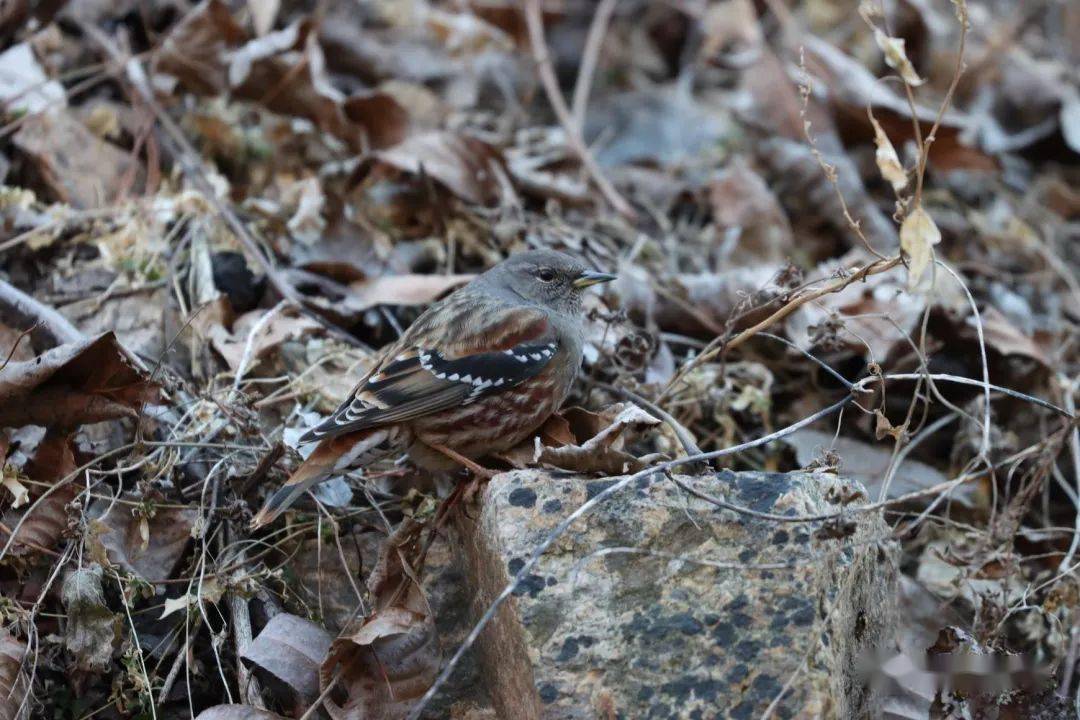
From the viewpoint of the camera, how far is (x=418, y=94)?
6.67m

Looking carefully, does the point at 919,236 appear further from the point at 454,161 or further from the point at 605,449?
the point at 454,161

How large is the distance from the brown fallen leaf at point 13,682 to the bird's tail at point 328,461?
789 mm

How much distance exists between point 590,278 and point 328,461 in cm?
148

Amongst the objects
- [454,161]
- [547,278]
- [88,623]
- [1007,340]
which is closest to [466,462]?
[547,278]

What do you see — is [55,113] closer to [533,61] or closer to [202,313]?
[202,313]

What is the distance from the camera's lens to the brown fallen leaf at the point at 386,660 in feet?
11.2

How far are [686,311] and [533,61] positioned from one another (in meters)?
2.91

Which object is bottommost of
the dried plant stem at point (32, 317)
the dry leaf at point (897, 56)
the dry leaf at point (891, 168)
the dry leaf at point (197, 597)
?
the dry leaf at point (197, 597)

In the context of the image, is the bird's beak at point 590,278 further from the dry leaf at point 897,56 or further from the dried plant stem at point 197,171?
the dry leaf at point 897,56

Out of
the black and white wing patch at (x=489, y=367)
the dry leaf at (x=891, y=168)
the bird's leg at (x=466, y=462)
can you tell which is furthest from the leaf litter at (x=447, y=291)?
the black and white wing patch at (x=489, y=367)

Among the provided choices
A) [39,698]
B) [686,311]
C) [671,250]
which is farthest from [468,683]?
[671,250]

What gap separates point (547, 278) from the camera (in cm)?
487

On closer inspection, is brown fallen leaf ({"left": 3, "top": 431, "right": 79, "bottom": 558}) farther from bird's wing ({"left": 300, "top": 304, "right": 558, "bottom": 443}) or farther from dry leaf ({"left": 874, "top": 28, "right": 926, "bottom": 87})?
dry leaf ({"left": 874, "top": 28, "right": 926, "bottom": 87})

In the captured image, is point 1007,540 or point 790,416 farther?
point 790,416
